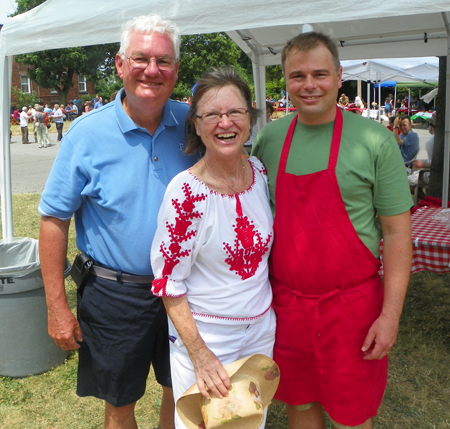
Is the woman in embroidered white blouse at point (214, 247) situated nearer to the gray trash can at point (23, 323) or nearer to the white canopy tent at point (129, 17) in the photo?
the white canopy tent at point (129, 17)

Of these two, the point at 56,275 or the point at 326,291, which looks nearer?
the point at 326,291

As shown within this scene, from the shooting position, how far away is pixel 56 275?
1.91 m

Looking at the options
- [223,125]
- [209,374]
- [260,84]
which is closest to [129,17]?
[223,125]

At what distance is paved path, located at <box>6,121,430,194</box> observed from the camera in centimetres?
1026

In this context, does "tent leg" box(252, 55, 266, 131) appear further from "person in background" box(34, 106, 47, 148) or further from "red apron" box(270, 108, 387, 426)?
"person in background" box(34, 106, 47, 148)

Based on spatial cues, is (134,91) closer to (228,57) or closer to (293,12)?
(293,12)

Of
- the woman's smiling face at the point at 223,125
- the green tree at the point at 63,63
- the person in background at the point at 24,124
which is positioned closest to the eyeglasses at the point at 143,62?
the woman's smiling face at the point at 223,125

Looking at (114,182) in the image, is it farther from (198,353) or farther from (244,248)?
(198,353)

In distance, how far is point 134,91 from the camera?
181 cm

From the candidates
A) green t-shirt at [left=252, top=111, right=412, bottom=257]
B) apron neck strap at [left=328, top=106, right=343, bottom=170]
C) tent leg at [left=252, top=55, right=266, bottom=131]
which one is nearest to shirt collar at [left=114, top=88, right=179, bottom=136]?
green t-shirt at [left=252, top=111, right=412, bottom=257]

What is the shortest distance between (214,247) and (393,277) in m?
0.69

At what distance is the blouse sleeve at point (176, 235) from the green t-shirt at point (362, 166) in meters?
0.43

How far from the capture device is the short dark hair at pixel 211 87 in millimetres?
1647

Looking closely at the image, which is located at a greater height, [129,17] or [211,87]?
[129,17]
